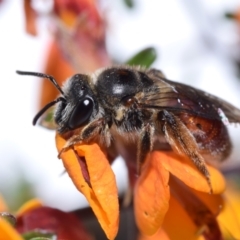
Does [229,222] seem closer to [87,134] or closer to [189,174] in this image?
[189,174]

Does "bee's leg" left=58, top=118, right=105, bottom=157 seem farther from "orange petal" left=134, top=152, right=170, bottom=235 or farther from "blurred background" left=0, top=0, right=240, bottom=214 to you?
"blurred background" left=0, top=0, right=240, bottom=214

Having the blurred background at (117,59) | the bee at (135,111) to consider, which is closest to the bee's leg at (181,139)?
the bee at (135,111)

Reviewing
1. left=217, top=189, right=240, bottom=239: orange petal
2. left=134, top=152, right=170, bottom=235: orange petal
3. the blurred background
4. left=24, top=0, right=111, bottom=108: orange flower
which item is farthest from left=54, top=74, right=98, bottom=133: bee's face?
the blurred background

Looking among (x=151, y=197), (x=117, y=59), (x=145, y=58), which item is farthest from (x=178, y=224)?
(x=117, y=59)

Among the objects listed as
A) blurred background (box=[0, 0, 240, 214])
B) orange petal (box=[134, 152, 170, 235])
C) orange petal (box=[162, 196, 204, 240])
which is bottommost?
blurred background (box=[0, 0, 240, 214])

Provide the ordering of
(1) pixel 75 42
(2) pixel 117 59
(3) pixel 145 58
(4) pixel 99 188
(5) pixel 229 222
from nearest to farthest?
(4) pixel 99 188 < (5) pixel 229 222 < (3) pixel 145 58 < (1) pixel 75 42 < (2) pixel 117 59

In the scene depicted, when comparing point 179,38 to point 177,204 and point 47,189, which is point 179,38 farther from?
point 177,204
